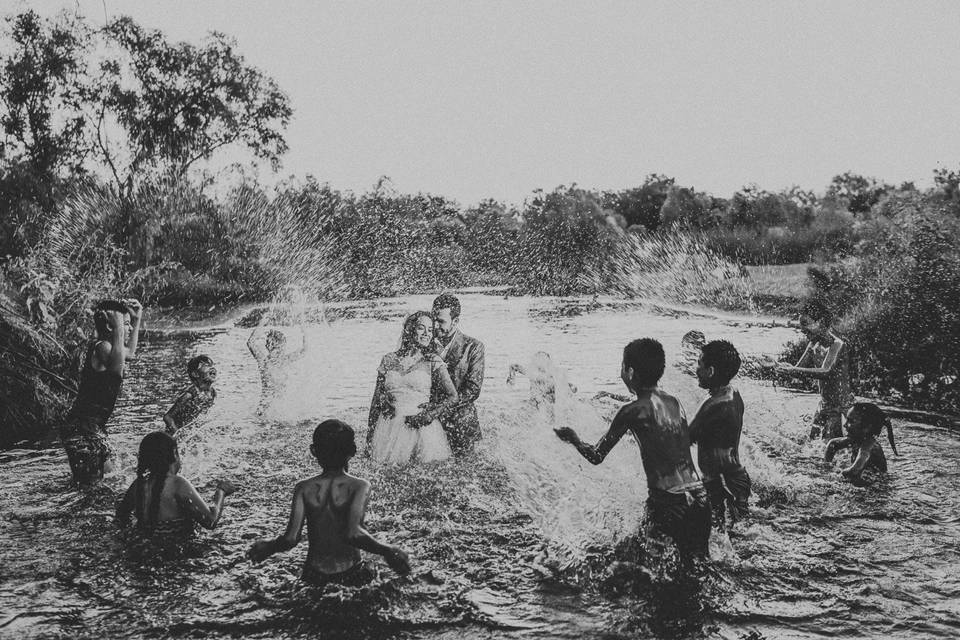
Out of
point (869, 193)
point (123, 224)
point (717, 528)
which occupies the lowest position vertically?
point (717, 528)

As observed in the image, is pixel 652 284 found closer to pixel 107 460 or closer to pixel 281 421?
pixel 281 421

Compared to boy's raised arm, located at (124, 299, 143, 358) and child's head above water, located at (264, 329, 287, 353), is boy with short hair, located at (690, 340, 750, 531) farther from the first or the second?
child's head above water, located at (264, 329, 287, 353)

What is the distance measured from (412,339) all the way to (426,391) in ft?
1.90

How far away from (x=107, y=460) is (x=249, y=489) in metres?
1.64

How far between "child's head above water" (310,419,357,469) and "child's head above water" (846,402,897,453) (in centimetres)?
530

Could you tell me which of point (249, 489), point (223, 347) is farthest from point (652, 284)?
point (249, 489)

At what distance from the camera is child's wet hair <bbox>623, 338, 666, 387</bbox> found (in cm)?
518

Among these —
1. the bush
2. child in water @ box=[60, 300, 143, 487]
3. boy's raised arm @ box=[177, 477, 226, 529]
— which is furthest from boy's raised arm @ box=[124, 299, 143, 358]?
the bush

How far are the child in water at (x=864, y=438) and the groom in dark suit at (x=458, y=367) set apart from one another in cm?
382

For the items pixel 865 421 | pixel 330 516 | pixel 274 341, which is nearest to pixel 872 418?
pixel 865 421

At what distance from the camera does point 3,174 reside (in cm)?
3425

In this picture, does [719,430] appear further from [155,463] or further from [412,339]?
[155,463]

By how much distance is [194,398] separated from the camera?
7711mm

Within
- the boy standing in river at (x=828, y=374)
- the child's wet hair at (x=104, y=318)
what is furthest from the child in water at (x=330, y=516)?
the boy standing in river at (x=828, y=374)
